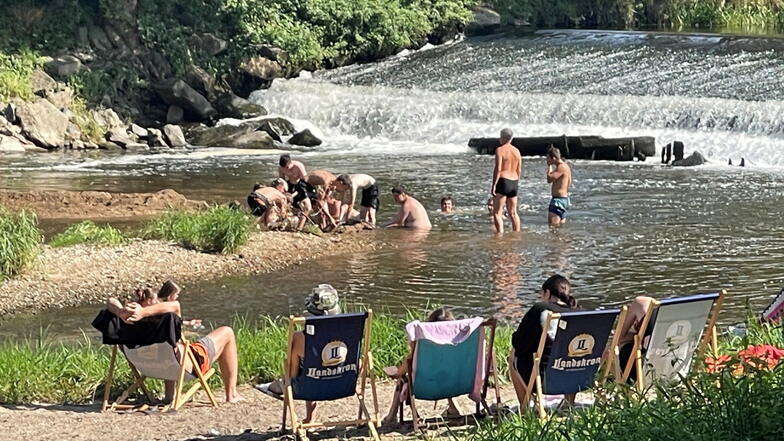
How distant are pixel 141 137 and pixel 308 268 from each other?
17.8 meters

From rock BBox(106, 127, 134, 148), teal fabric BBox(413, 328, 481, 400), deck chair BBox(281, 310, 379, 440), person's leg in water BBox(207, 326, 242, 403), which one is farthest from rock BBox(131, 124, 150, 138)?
teal fabric BBox(413, 328, 481, 400)

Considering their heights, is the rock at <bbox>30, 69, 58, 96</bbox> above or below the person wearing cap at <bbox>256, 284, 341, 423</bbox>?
above

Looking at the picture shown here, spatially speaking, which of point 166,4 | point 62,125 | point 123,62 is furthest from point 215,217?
point 166,4

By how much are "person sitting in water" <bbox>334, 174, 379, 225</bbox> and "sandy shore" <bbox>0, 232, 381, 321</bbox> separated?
1.56m

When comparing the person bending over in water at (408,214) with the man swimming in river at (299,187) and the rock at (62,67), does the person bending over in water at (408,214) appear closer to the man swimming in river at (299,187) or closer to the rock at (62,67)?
the man swimming in river at (299,187)

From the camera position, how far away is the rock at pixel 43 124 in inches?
1252

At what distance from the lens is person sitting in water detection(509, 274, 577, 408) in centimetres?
895

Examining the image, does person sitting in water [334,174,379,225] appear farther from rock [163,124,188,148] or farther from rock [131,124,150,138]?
rock [131,124,150,138]

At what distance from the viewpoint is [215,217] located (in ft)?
57.1

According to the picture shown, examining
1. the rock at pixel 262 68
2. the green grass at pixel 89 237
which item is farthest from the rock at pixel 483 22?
the green grass at pixel 89 237

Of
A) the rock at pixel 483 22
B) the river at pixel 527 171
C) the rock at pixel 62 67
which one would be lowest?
the river at pixel 527 171

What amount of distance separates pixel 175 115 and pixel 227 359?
2692cm

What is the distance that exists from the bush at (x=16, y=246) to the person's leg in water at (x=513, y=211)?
7225 mm

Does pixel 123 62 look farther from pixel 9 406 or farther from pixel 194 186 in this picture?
pixel 9 406
